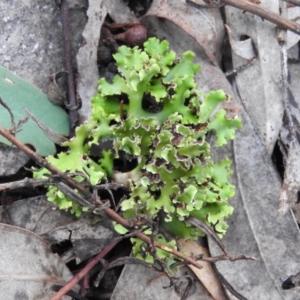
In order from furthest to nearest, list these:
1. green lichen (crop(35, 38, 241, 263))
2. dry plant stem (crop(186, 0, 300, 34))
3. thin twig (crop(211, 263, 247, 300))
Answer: dry plant stem (crop(186, 0, 300, 34)) → thin twig (crop(211, 263, 247, 300)) → green lichen (crop(35, 38, 241, 263))

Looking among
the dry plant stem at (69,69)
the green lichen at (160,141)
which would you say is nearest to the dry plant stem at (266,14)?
the green lichen at (160,141)

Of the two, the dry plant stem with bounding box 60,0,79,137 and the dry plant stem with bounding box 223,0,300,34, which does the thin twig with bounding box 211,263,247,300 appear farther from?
the dry plant stem with bounding box 223,0,300,34

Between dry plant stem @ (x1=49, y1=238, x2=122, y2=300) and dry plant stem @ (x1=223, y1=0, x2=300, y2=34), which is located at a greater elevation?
dry plant stem @ (x1=223, y1=0, x2=300, y2=34)

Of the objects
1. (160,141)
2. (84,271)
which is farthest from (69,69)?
(84,271)

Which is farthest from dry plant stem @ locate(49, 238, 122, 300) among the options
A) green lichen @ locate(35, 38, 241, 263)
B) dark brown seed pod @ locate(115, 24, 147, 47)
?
dark brown seed pod @ locate(115, 24, 147, 47)

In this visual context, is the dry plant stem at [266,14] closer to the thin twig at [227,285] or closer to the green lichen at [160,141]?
the green lichen at [160,141]

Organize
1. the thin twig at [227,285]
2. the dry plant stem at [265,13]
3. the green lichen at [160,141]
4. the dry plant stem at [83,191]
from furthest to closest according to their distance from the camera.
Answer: the dry plant stem at [265,13] < the thin twig at [227,285] < the green lichen at [160,141] < the dry plant stem at [83,191]

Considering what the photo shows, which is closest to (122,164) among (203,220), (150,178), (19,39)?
(150,178)
